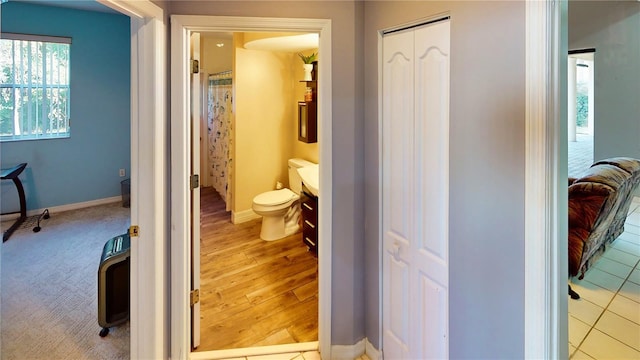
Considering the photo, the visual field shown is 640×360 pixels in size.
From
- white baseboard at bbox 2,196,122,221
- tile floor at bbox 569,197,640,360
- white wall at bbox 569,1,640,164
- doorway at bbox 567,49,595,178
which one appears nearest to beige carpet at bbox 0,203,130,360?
white baseboard at bbox 2,196,122,221

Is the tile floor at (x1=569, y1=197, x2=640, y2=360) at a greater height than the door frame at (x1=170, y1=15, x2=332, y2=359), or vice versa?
the door frame at (x1=170, y1=15, x2=332, y2=359)

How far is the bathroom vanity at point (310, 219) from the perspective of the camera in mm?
3244

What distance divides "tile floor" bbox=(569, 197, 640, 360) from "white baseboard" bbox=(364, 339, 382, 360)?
115cm

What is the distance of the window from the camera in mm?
4152

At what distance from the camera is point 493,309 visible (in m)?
1.17

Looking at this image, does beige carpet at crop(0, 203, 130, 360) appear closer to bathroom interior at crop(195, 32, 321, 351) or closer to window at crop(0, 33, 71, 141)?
bathroom interior at crop(195, 32, 321, 351)

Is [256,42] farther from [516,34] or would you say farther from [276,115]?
[516,34]


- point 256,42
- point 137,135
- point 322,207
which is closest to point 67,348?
point 137,135

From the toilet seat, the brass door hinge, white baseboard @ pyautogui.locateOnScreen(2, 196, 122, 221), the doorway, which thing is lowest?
the brass door hinge

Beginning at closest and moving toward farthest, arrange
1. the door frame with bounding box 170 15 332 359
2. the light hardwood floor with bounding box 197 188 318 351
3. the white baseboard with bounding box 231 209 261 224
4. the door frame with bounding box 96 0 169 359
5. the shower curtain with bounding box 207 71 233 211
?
the door frame with bounding box 96 0 169 359, the door frame with bounding box 170 15 332 359, the light hardwood floor with bounding box 197 188 318 351, the white baseboard with bounding box 231 209 261 224, the shower curtain with bounding box 207 71 233 211

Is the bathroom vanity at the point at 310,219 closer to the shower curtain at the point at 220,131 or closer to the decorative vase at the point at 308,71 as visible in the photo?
the decorative vase at the point at 308,71

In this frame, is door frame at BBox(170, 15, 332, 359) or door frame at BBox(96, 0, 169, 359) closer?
door frame at BBox(96, 0, 169, 359)

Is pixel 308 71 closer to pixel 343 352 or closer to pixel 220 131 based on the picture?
pixel 220 131

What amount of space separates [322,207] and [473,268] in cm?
85
